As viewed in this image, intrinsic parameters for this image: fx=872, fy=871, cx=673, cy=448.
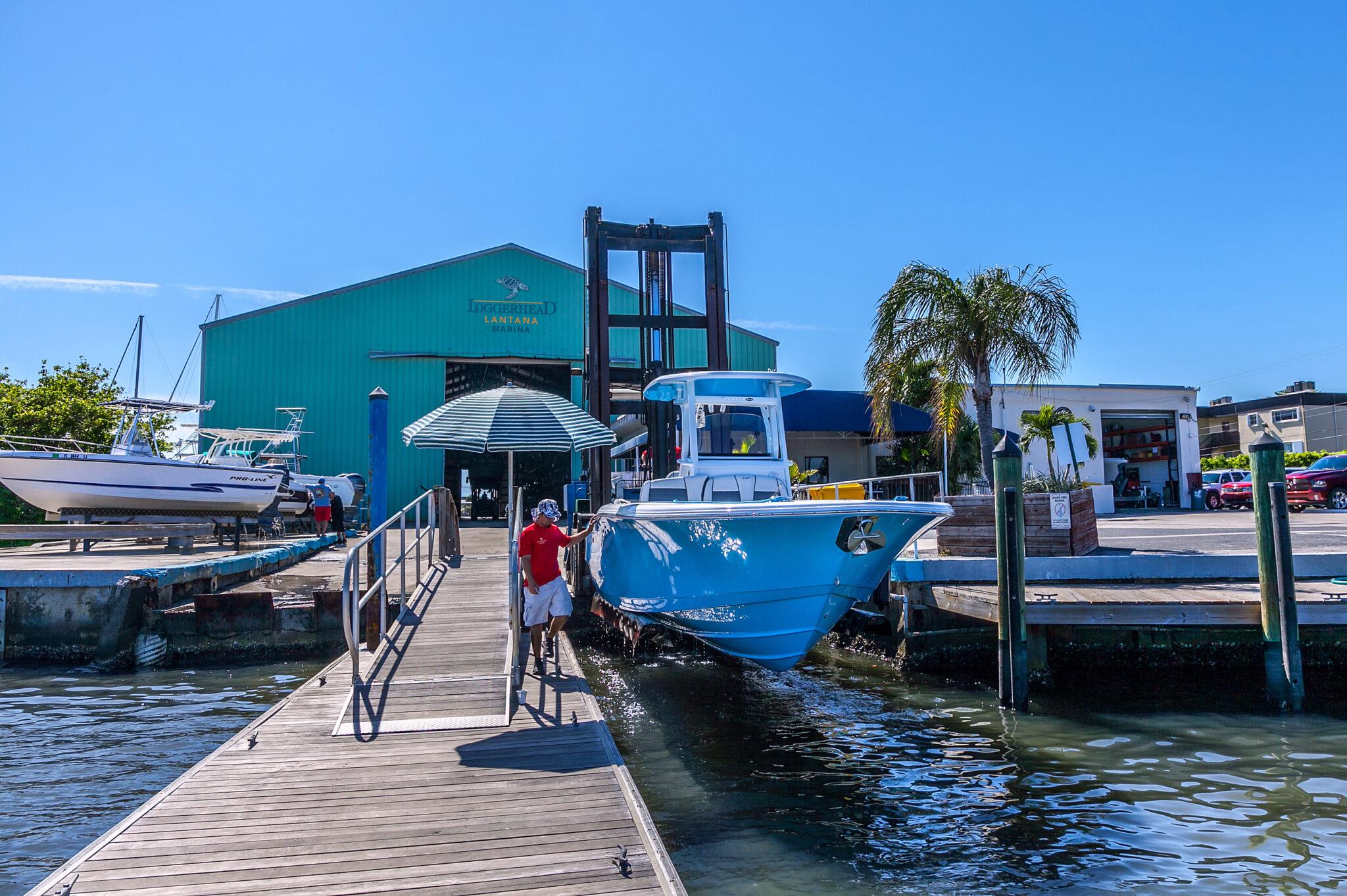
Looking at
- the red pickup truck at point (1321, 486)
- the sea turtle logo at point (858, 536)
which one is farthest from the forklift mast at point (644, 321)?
the red pickup truck at point (1321, 486)

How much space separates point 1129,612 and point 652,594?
484cm

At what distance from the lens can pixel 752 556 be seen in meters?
7.84

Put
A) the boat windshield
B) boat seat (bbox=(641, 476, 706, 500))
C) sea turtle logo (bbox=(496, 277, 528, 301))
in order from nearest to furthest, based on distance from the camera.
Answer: boat seat (bbox=(641, 476, 706, 500)) < the boat windshield < sea turtle logo (bbox=(496, 277, 528, 301))

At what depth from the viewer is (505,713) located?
6473 millimetres

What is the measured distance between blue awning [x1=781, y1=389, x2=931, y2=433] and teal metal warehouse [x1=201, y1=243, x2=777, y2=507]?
360 cm

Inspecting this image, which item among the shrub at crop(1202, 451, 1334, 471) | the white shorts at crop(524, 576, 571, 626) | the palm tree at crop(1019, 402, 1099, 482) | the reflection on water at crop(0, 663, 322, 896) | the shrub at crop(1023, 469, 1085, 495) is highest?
the palm tree at crop(1019, 402, 1099, 482)

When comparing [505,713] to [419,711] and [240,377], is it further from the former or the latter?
[240,377]

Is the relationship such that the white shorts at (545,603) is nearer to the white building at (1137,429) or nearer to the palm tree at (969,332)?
the palm tree at (969,332)

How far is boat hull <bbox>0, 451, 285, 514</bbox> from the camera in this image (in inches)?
680

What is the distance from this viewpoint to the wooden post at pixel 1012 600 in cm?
873

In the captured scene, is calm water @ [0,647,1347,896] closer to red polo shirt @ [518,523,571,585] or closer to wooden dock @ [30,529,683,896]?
wooden dock @ [30,529,683,896]

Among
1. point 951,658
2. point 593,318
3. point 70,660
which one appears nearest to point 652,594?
point 951,658

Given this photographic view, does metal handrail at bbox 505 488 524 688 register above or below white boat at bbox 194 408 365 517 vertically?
below

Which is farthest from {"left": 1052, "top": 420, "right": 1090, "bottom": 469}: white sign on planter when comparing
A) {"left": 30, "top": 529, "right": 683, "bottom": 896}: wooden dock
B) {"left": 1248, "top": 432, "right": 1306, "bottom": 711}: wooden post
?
{"left": 30, "top": 529, "right": 683, "bottom": 896}: wooden dock
